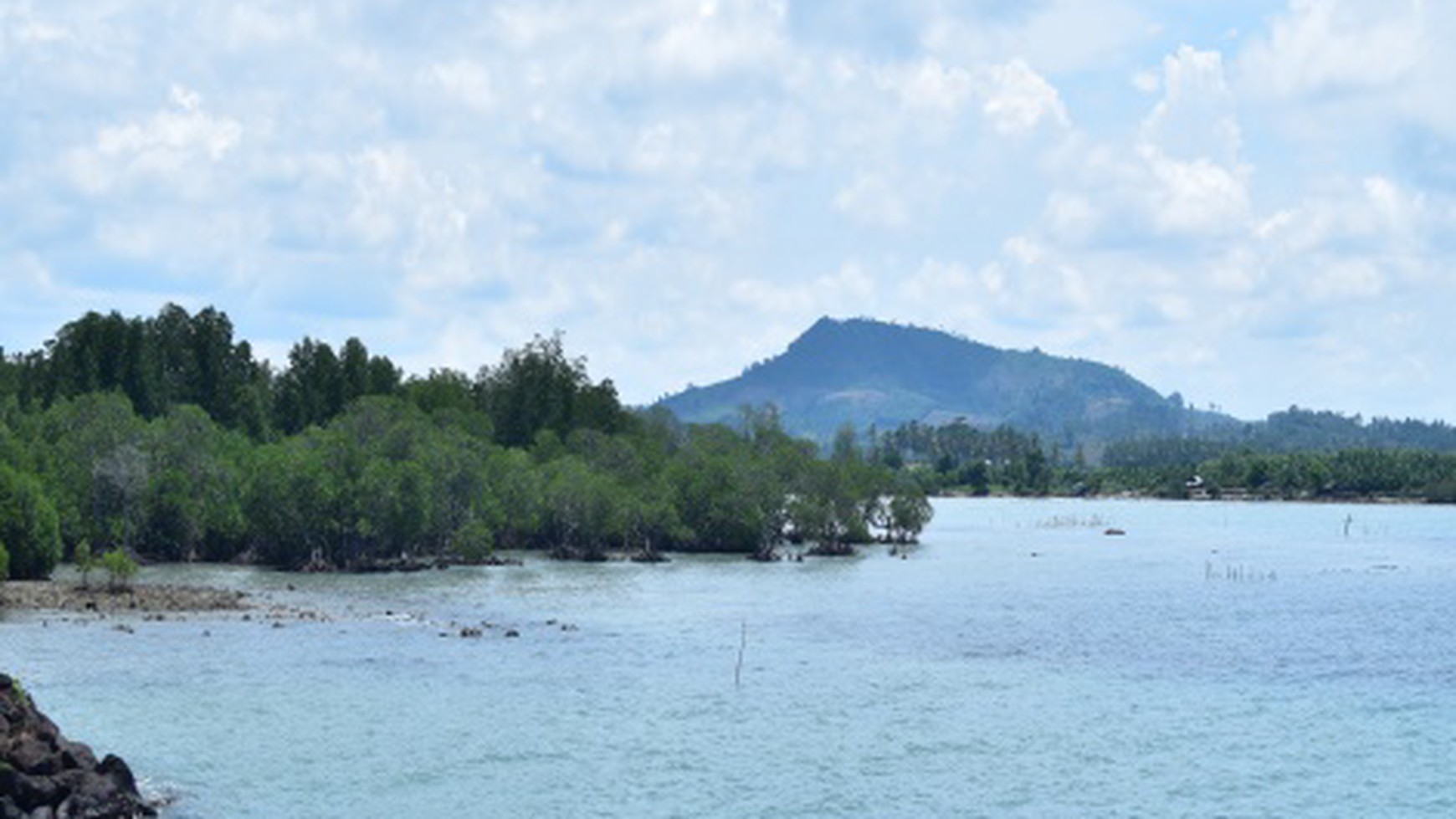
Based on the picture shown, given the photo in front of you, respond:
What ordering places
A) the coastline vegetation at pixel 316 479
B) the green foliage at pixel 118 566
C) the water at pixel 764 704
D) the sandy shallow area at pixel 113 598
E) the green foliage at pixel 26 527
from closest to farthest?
1. the water at pixel 764 704
2. the sandy shallow area at pixel 113 598
3. the green foliage at pixel 118 566
4. the green foliage at pixel 26 527
5. the coastline vegetation at pixel 316 479

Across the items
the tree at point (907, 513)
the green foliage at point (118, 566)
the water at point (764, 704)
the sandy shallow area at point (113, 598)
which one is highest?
the tree at point (907, 513)

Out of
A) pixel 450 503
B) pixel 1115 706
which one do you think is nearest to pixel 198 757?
pixel 1115 706

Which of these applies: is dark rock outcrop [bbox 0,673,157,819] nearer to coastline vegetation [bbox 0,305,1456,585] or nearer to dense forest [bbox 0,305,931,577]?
coastline vegetation [bbox 0,305,1456,585]

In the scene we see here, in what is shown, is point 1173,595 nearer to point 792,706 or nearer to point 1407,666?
point 1407,666

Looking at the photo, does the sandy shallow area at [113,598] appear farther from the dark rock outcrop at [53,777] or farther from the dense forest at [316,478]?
the dark rock outcrop at [53,777]

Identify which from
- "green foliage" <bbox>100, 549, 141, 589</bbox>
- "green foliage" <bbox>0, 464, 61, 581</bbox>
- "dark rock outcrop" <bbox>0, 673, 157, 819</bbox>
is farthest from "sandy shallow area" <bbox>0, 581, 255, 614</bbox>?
"dark rock outcrop" <bbox>0, 673, 157, 819</bbox>

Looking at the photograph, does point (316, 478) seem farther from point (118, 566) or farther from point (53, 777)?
point (53, 777)

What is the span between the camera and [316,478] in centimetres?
12512

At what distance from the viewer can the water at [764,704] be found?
49.1 meters

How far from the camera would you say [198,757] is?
51.5 meters

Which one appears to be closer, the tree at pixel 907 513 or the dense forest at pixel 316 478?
the dense forest at pixel 316 478

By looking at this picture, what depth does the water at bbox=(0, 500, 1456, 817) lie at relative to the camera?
4906 cm

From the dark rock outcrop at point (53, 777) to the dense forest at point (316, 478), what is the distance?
182 ft

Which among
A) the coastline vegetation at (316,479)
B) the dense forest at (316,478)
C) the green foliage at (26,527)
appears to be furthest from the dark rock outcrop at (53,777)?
Answer: the green foliage at (26,527)
